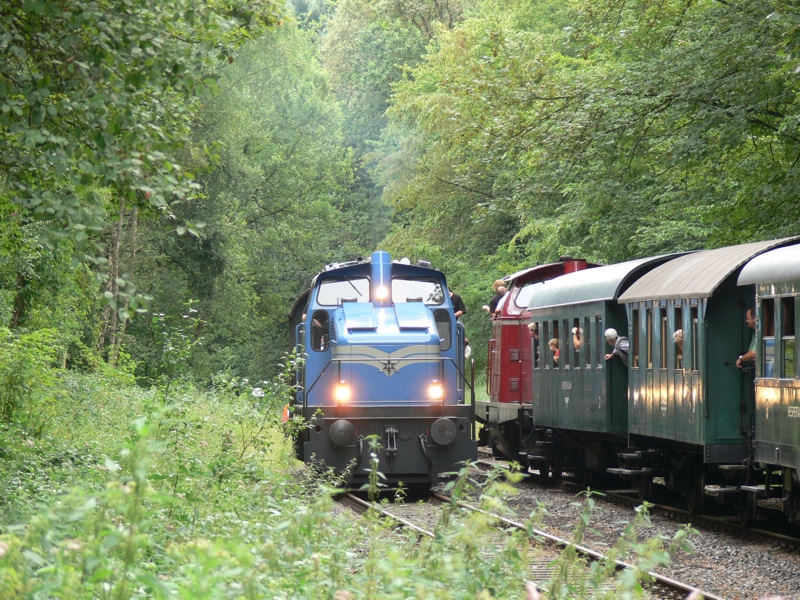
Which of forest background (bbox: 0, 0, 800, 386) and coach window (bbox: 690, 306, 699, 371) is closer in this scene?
forest background (bbox: 0, 0, 800, 386)

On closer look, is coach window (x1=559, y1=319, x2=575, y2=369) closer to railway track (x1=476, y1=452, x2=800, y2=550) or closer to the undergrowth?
railway track (x1=476, y1=452, x2=800, y2=550)

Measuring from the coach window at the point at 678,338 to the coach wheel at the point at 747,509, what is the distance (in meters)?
1.81

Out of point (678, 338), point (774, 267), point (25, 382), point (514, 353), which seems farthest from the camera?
point (514, 353)

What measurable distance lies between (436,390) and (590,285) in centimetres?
355

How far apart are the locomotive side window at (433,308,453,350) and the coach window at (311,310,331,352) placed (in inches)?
62.5

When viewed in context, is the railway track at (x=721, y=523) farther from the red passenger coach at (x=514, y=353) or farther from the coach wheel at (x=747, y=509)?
the red passenger coach at (x=514, y=353)

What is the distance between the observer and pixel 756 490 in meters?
12.2

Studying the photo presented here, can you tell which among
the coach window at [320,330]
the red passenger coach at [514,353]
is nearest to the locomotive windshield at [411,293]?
the coach window at [320,330]

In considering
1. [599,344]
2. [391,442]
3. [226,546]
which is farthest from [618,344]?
[226,546]

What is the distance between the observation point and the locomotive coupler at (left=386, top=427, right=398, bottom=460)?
15.1m

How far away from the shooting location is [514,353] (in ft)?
71.9

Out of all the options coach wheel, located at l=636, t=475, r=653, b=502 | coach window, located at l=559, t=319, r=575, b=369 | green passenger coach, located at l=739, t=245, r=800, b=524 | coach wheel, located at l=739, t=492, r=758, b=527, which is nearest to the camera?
green passenger coach, located at l=739, t=245, r=800, b=524

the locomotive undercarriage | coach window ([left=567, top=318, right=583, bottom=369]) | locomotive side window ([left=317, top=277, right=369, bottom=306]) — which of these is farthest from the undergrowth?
coach window ([left=567, top=318, right=583, bottom=369])

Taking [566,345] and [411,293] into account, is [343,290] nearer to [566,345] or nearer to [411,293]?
[411,293]
